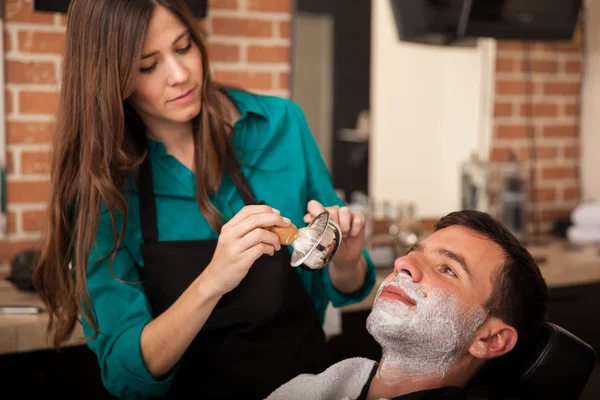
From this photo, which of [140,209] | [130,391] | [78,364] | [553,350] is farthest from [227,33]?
[553,350]

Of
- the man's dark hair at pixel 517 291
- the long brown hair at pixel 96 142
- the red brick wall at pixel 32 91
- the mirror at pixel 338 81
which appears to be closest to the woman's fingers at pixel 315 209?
the long brown hair at pixel 96 142

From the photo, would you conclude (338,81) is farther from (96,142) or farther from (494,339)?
(494,339)

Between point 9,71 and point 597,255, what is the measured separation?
2237mm

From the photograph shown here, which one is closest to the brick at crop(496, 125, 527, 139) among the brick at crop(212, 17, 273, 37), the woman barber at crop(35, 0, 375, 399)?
the brick at crop(212, 17, 273, 37)

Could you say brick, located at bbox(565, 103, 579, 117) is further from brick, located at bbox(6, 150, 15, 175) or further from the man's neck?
brick, located at bbox(6, 150, 15, 175)

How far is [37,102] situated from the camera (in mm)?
2307

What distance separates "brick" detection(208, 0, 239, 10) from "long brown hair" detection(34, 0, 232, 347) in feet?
2.87

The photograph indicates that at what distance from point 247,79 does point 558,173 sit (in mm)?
1615

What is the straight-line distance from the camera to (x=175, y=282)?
1.66 metres

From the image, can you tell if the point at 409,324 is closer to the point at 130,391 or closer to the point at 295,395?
the point at 295,395

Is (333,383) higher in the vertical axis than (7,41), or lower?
lower

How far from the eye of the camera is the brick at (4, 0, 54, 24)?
7.35ft

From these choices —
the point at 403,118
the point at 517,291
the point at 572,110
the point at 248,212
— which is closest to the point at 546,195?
the point at 572,110

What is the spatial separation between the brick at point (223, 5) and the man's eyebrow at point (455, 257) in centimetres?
138
